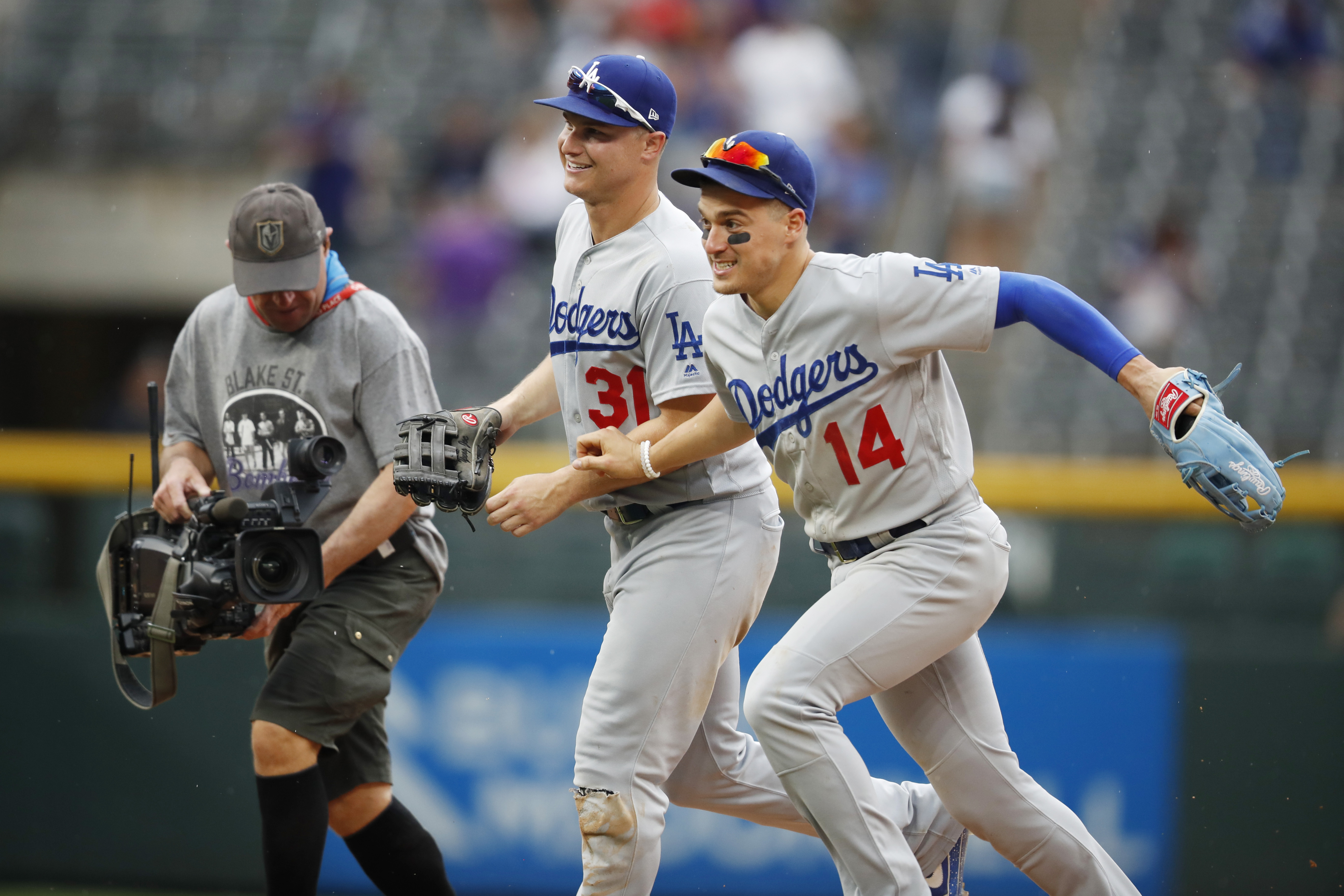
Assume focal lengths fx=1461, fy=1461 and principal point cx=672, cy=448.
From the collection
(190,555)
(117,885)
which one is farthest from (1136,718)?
(117,885)

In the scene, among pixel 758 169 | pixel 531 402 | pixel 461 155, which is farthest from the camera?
pixel 461 155

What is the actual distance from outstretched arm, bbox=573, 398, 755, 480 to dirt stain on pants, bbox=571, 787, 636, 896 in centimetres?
80

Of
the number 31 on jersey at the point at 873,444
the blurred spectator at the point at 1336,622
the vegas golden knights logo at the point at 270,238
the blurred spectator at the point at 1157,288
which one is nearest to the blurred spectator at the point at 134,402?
the vegas golden knights logo at the point at 270,238

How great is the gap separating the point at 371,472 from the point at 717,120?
6429 mm

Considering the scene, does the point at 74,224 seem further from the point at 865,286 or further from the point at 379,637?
the point at 865,286

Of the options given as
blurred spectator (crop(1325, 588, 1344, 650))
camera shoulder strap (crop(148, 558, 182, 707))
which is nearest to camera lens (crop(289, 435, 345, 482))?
camera shoulder strap (crop(148, 558, 182, 707))

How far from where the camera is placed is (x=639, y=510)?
12.6 ft

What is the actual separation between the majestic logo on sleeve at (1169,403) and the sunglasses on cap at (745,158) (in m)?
0.95

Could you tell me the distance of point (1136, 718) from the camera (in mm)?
6324

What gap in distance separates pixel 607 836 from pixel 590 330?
4.17ft

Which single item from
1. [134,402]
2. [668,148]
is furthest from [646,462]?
[668,148]

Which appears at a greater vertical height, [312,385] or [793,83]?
[793,83]

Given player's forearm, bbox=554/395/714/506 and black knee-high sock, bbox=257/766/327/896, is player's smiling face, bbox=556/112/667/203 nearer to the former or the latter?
player's forearm, bbox=554/395/714/506

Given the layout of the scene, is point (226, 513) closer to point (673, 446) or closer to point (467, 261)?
point (673, 446)
